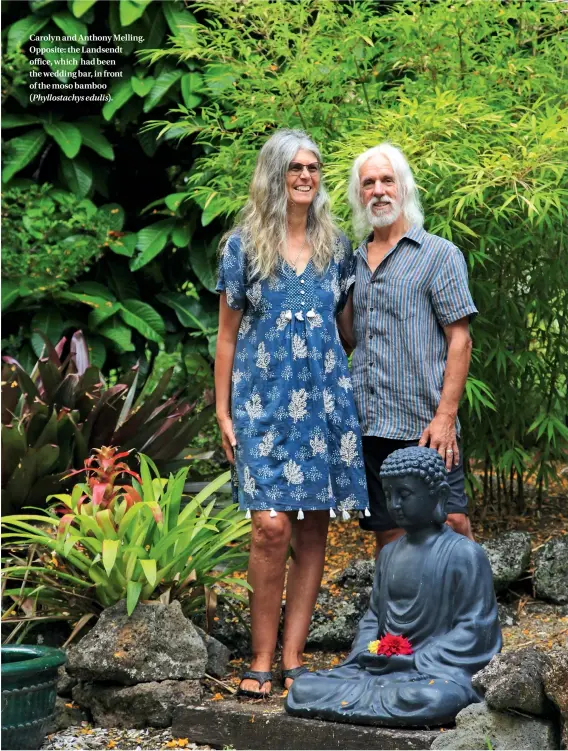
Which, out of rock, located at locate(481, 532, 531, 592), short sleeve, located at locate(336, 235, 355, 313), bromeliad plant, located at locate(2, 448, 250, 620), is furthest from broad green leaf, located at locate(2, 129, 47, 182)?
rock, located at locate(481, 532, 531, 592)

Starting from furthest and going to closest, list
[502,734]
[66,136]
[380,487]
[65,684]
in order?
1. [66,136]
2. [65,684]
3. [380,487]
4. [502,734]

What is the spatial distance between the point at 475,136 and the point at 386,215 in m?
0.81

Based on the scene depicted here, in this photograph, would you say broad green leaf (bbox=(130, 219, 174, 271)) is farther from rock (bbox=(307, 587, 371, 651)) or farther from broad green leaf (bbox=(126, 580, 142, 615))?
broad green leaf (bbox=(126, 580, 142, 615))

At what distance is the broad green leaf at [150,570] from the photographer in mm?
3551

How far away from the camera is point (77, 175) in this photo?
6.36 m

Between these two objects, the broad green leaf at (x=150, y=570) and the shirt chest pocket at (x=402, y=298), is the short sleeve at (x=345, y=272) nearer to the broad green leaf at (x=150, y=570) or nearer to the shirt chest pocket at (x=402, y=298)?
the shirt chest pocket at (x=402, y=298)

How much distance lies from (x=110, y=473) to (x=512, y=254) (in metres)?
1.99

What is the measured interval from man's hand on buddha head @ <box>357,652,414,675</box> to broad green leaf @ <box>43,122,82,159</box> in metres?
4.03

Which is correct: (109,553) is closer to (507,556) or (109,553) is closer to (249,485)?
(249,485)

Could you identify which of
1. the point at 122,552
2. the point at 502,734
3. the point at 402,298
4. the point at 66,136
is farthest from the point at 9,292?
the point at 502,734

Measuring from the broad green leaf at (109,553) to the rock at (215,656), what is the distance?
1.49ft

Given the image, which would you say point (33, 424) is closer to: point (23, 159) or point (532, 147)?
point (23, 159)

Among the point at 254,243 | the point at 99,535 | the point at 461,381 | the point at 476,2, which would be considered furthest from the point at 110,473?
the point at 476,2

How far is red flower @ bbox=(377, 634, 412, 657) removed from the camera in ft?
10.2
